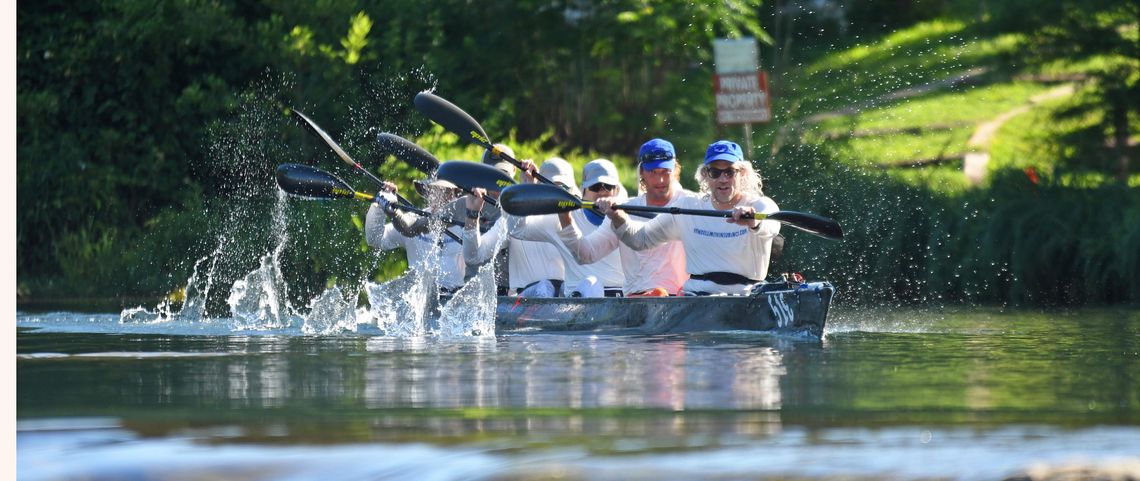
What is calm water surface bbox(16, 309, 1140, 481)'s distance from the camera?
5.86 m

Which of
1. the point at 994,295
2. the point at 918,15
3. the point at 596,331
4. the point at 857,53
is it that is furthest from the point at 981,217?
the point at 918,15

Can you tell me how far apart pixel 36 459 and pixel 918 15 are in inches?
1415

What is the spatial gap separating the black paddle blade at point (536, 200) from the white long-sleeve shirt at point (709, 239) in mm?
394

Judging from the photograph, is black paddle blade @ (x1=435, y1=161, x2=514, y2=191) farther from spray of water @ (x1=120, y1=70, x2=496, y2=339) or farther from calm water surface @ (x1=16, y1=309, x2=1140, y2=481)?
calm water surface @ (x1=16, y1=309, x2=1140, y2=481)

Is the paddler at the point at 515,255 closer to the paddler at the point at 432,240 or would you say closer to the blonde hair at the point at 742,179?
the paddler at the point at 432,240

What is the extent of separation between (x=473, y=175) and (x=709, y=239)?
2.17 meters

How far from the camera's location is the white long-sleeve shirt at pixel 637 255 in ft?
37.3

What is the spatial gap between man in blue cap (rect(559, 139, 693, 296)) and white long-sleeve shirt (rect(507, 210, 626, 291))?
27 centimetres

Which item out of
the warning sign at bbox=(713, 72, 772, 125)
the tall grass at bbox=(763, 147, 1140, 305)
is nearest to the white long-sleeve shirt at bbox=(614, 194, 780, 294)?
the tall grass at bbox=(763, 147, 1140, 305)

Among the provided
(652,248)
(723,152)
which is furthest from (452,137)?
(723,152)

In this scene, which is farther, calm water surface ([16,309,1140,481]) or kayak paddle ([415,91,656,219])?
kayak paddle ([415,91,656,219])

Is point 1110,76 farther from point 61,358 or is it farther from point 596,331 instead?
point 61,358

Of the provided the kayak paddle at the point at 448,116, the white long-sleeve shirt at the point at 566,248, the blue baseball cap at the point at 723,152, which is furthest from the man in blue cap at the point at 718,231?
the kayak paddle at the point at 448,116

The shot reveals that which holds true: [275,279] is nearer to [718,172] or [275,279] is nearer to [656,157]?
[656,157]
